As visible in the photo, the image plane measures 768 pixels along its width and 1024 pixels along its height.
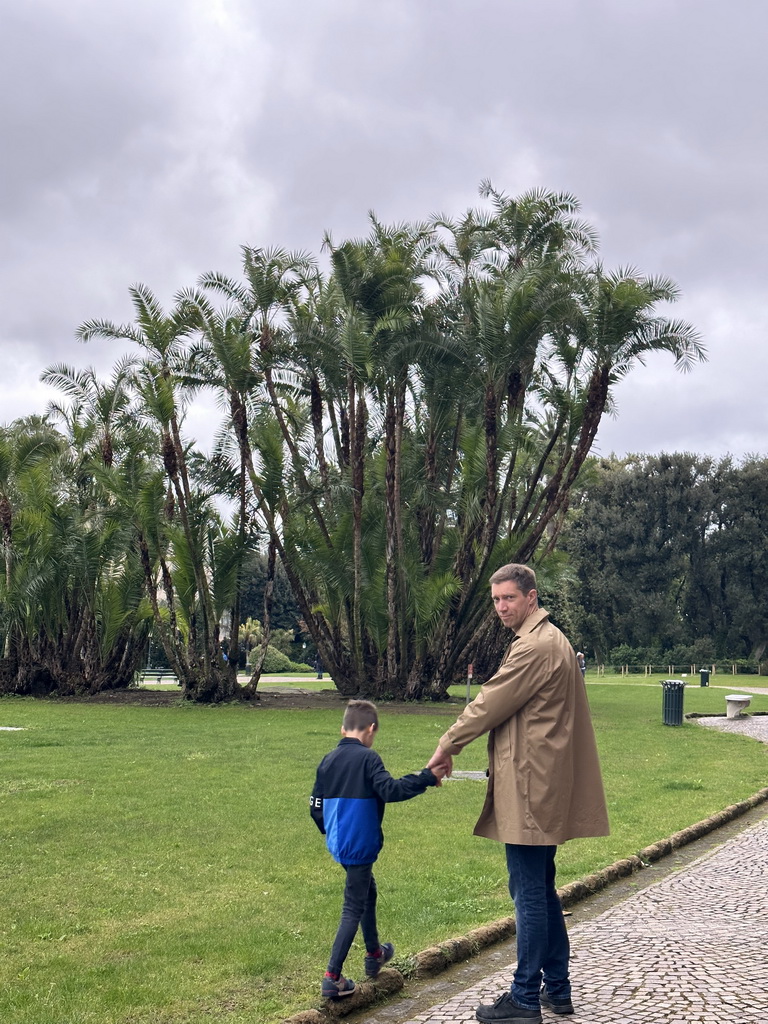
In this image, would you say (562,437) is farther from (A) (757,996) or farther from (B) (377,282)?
(A) (757,996)

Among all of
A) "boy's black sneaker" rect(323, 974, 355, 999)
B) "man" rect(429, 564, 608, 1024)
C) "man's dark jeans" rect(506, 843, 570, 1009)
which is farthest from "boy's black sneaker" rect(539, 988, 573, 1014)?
"boy's black sneaker" rect(323, 974, 355, 999)

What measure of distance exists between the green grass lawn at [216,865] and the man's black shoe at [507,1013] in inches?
31.1

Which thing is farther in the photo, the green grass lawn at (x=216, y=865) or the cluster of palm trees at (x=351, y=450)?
the cluster of palm trees at (x=351, y=450)

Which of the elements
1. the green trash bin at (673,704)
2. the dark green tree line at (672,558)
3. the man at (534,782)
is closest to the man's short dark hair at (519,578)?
the man at (534,782)

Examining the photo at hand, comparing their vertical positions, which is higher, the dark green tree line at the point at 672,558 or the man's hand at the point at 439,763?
the dark green tree line at the point at 672,558

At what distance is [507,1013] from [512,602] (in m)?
1.77

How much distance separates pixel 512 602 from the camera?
474cm

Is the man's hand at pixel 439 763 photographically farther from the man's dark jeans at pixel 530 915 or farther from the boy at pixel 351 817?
the man's dark jeans at pixel 530 915

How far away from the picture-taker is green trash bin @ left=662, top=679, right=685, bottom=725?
21.4m

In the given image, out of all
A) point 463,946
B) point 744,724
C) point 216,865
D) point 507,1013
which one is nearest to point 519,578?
point 507,1013

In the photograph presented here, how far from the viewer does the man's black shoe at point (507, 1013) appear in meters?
4.37

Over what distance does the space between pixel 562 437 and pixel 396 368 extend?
7218mm

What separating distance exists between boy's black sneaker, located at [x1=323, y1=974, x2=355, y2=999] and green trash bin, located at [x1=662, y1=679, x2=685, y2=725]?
58.6 ft

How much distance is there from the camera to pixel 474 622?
27.8 metres
